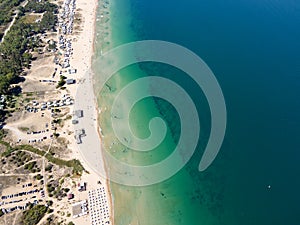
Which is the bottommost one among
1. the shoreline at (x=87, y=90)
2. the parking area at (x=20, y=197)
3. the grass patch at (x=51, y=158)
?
the parking area at (x=20, y=197)

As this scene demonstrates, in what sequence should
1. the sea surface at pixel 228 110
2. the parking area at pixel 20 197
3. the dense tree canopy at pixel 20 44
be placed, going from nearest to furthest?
the parking area at pixel 20 197
the sea surface at pixel 228 110
the dense tree canopy at pixel 20 44

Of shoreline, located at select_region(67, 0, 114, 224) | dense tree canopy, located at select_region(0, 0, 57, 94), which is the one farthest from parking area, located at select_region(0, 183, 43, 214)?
dense tree canopy, located at select_region(0, 0, 57, 94)

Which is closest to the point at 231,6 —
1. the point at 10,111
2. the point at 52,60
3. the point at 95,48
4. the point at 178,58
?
the point at 178,58

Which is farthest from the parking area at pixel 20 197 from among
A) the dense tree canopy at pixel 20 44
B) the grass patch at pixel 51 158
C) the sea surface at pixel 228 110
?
the dense tree canopy at pixel 20 44

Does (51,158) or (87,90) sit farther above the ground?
(87,90)

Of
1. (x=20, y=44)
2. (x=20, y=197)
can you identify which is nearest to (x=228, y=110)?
(x=20, y=197)

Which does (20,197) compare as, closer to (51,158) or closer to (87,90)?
(51,158)

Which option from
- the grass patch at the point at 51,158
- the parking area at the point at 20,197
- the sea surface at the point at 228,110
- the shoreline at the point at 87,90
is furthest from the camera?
the shoreline at the point at 87,90

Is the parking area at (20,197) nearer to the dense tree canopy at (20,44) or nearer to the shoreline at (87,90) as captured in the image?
the shoreline at (87,90)

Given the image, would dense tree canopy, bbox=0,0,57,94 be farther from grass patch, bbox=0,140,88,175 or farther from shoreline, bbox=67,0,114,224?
grass patch, bbox=0,140,88,175
